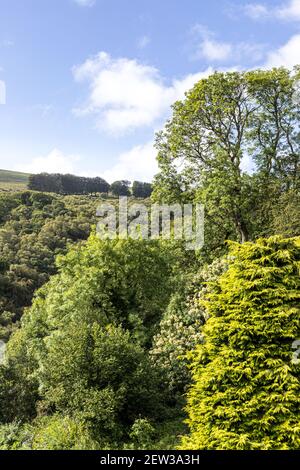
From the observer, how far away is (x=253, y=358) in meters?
9.53

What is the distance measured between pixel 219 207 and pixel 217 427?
13903 millimetres

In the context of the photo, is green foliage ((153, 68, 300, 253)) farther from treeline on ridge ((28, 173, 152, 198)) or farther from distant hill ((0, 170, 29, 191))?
distant hill ((0, 170, 29, 191))

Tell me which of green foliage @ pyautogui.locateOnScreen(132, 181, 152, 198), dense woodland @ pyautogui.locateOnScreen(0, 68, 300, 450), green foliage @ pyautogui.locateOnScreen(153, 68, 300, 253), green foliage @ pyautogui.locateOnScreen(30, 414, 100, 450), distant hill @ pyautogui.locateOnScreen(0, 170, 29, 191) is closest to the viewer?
dense woodland @ pyautogui.locateOnScreen(0, 68, 300, 450)

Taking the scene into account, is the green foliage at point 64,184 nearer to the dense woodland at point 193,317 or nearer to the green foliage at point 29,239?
the green foliage at point 29,239

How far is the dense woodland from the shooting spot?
9516 millimetres

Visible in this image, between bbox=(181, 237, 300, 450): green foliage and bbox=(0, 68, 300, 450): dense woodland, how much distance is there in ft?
0.11

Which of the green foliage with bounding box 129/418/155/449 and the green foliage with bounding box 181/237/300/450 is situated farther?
the green foliage with bounding box 129/418/155/449

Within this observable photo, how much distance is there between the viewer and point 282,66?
23.7 meters

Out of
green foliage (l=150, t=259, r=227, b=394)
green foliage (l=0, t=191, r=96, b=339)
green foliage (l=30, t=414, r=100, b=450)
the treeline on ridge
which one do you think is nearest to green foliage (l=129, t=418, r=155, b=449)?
green foliage (l=30, t=414, r=100, b=450)

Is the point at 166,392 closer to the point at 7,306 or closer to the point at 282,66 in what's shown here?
the point at 282,66

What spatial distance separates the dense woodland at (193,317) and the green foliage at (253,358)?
3 centimetres

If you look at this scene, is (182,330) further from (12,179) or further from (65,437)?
(12,179)

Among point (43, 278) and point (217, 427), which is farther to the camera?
point (43, 278)
